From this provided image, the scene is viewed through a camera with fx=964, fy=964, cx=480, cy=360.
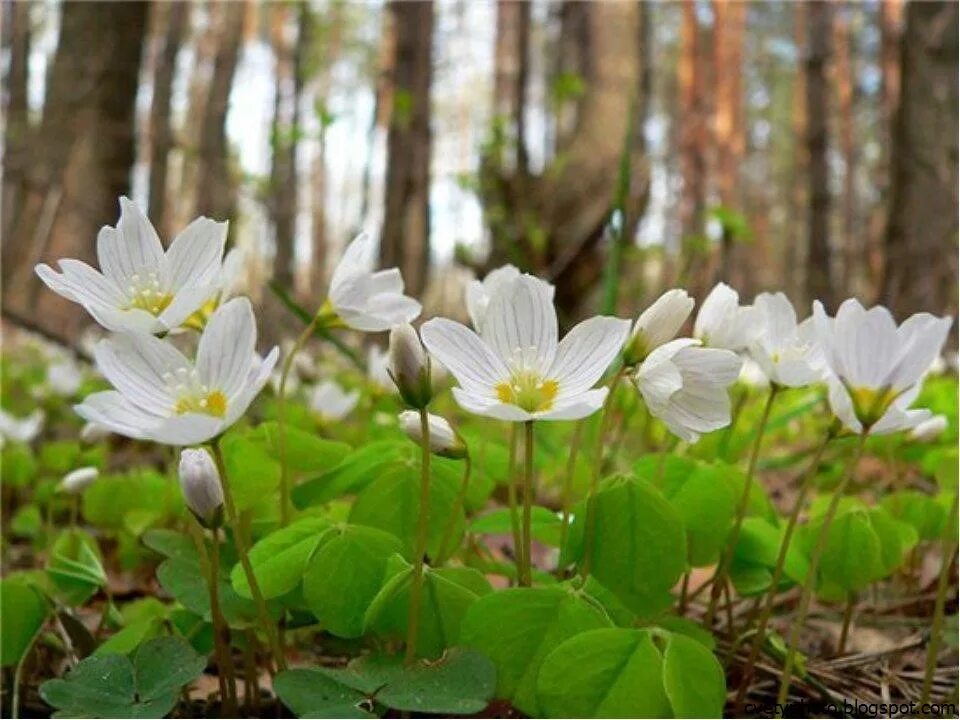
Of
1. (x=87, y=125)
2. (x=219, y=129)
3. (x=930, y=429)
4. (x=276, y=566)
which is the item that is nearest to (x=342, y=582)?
(x=276, y=566)

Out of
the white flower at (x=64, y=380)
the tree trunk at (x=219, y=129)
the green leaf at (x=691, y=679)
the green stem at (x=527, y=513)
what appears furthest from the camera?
the tree trunk at (x=219, y=129)

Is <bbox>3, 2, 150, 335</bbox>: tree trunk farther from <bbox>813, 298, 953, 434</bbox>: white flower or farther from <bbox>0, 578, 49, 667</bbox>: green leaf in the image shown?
<bbox>813, 298, 953, 434</bbox>: white flower

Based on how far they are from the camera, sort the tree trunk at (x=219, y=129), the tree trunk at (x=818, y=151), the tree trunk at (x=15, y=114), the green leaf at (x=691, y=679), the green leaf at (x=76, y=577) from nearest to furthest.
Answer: the green leaf at (x=691, y=679) < the green leaf at (x=76, y=577) < the tree trunk at (x=15, y=114) < the tree trunk at (x=219, y=129) < the tree trunk at (x=818, y=151)

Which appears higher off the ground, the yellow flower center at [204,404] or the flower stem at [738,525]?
the yellow flower center at [204,404]

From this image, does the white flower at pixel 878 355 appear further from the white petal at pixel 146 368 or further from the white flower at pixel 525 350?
the white petal at pixel 146 368

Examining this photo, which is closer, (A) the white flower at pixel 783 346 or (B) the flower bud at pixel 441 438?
(B) the flower bud at pixel 441 438

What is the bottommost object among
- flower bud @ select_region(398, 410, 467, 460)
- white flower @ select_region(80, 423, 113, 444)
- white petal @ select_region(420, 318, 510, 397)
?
white flower @ select_region(80, 423, 113, 444)

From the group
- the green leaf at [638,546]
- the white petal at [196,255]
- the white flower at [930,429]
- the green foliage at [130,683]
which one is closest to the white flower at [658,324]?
the green leaf at [638,546]

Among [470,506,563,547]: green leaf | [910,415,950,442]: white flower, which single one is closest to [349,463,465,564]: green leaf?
[470,506,563,547]: green leaf

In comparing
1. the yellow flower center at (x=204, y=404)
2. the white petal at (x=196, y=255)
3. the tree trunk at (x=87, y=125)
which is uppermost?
the tree trunk at (x=87, y=125)
